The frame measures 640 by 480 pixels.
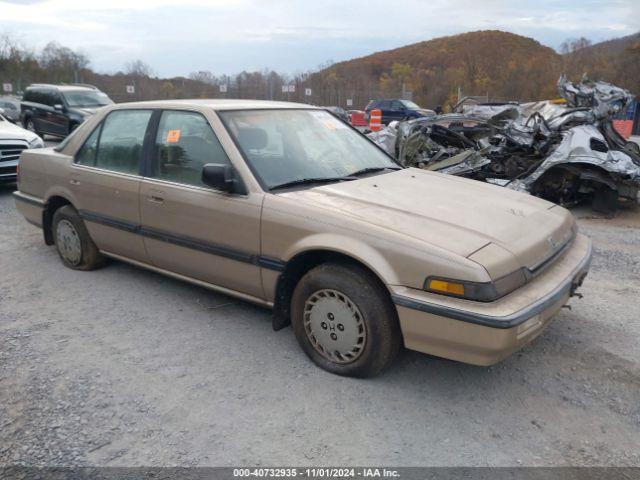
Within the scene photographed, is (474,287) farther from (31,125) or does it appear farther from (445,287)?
(31,125)

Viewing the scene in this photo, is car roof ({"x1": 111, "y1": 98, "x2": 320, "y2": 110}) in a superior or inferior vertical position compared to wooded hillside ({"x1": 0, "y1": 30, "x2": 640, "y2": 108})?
inferior

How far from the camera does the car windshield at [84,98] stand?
47.9 feet

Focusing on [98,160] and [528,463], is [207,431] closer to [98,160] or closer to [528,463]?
[528,463]

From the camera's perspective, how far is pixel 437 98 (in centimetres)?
4172

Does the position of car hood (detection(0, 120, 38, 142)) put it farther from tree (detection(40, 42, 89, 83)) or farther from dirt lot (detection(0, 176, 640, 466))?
tree (detection(40, 42, 89, 83))

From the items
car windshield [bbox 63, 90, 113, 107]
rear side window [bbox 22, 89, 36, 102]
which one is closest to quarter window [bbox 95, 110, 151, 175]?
car windshield [bbox 63, 90, 113, 107]

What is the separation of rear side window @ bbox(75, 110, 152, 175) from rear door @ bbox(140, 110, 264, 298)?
21 centimetres

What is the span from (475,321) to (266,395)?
125cm

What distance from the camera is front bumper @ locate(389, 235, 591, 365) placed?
2.58 meters

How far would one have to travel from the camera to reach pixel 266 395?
300 cm

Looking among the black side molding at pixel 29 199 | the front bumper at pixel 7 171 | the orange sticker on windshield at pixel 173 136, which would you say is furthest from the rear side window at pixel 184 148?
the front bumper at pixel 7 171

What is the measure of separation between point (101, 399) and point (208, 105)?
2.15 m

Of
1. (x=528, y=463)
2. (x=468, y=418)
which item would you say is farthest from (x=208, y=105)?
(x=528, y=463)

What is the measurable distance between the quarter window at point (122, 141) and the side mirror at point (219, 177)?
105cm
